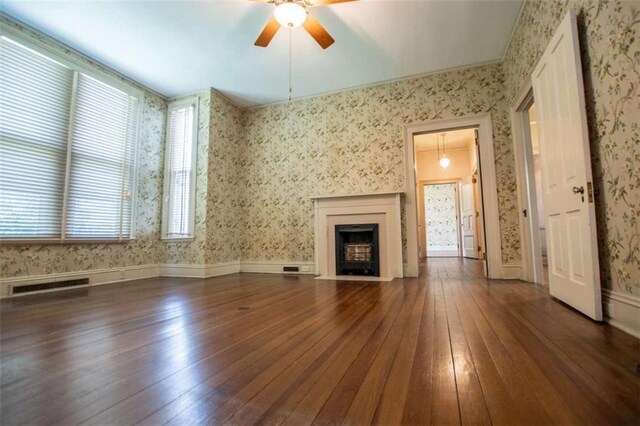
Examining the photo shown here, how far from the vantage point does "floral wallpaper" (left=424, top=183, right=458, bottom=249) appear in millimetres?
9352

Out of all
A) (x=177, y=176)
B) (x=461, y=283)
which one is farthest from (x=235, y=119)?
(x=461, y=283)

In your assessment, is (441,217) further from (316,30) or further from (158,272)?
(158,272)

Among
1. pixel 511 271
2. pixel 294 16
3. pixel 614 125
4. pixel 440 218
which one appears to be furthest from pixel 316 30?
pixel 440 218

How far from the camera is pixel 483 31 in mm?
3230

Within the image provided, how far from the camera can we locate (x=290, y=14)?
2361 millimetres

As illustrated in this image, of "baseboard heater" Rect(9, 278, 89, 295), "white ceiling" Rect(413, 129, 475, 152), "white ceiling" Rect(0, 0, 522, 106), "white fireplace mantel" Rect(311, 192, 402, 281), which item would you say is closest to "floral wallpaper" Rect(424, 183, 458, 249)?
"white ceiling" Rect(413, 129, 475, 152)

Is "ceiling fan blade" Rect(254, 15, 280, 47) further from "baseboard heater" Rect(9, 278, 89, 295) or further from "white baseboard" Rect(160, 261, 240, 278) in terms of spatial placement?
"baseboard heater" Rect(9, 278, 89, 295)

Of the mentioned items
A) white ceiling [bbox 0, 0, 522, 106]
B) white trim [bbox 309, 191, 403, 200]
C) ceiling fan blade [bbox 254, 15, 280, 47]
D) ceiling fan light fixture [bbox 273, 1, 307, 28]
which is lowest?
white trim [bbox 309, 191, 403, 200]

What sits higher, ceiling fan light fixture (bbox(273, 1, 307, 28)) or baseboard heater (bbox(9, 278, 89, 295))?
ceiling fan light fixture (bbox(273, 1, 307, 28))

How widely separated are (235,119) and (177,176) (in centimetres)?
137

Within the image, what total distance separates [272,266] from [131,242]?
2.01 metres

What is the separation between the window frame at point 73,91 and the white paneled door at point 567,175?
477cm

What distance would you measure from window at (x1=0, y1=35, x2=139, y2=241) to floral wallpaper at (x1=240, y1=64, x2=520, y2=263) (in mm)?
1783

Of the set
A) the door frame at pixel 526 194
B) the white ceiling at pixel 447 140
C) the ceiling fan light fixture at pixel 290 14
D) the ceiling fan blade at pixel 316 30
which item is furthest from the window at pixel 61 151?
the white ceiling at pixel 447 140
